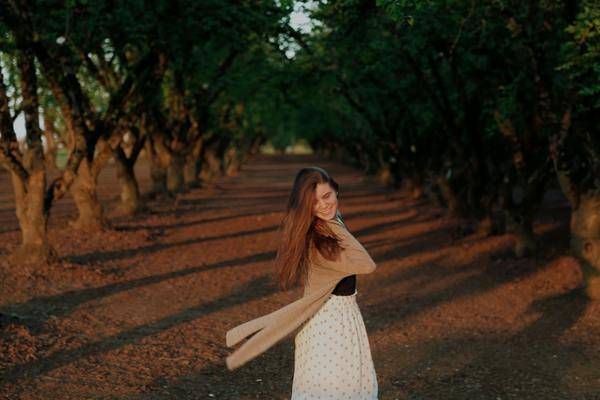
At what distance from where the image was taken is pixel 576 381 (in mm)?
7512

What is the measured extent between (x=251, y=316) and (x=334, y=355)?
20.1 feet

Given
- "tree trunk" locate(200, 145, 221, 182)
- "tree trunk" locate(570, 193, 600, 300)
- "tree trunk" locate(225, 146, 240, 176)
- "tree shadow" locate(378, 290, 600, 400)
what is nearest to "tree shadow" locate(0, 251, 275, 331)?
"tree shadow" locate(378, 290, 600, 400)

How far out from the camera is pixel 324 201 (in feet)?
14.2

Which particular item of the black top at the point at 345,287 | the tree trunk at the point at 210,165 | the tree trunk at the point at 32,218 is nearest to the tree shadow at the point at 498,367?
the black top at the point at 345,287

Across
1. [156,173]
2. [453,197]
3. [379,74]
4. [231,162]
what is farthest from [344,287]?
[231,162]

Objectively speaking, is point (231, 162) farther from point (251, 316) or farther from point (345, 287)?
point (345, 287)

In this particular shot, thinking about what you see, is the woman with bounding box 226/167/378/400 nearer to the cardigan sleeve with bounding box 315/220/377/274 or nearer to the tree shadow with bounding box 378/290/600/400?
the cardigan sleeve with bounding box 315/220/377/274

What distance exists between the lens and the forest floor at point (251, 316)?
23.8ft

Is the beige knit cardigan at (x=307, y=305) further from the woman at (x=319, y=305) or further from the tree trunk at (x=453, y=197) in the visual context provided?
the tree trunk at (x=453, y=197)

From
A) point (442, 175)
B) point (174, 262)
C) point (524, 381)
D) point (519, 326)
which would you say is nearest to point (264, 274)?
point (174, 262)

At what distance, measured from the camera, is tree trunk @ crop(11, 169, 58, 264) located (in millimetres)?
12070

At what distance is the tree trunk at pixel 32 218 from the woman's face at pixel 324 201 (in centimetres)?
875

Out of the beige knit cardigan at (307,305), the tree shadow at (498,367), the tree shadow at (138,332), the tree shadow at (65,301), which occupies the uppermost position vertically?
the beige knit cardigan at (307,305)

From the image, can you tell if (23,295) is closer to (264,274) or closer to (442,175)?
(264,274)
